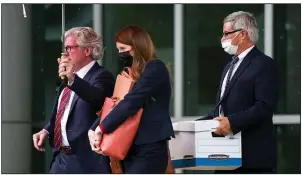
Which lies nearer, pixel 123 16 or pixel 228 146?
pixel 228 146

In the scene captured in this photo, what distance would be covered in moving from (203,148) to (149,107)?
1.90ft

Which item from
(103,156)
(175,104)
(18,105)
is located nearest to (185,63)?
(175,104)

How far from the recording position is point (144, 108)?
21.5 feet

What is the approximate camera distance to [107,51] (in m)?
9.24

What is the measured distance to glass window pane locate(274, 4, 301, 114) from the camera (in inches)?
365

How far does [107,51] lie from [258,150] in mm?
2889

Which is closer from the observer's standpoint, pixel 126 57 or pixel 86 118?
pixel 126 57

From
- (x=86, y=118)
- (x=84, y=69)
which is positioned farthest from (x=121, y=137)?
(x=84, y=69)

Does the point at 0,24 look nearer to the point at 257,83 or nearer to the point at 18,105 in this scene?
the point at 18,105

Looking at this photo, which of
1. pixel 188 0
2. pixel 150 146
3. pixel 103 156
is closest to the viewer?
pixel 150 146

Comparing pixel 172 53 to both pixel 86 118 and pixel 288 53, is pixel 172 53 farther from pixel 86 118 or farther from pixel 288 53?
pixel 86 118

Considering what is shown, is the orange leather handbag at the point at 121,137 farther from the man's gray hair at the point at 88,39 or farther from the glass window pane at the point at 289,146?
the glass window pane at the point at 289,146

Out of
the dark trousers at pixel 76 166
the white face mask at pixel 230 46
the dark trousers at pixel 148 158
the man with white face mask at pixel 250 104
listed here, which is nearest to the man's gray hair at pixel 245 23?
the man with white face mask at pixel 250 104

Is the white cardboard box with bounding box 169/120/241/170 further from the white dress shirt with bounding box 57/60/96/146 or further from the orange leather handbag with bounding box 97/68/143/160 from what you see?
the white dress shirt with bounding box 57/60/96/146
